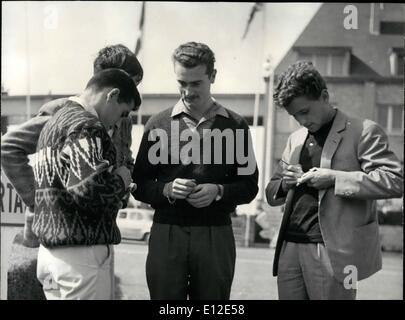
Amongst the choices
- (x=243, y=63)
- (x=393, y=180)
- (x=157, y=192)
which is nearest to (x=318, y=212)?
(x=393, y=180)

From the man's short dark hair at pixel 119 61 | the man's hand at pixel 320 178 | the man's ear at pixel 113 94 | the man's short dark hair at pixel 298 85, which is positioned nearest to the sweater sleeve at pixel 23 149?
the man's short dark hair at pixel 119 61

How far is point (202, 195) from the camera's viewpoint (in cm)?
203

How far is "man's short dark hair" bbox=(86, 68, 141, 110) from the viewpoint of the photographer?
187cm

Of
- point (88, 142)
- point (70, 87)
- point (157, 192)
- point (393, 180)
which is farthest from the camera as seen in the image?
point (70, 87)

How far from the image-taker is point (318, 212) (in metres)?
2.01

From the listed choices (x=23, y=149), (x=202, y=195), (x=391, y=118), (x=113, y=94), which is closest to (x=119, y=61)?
(x=113, y=94)

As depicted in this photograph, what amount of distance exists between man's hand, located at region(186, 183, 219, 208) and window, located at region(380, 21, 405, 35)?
1.07m

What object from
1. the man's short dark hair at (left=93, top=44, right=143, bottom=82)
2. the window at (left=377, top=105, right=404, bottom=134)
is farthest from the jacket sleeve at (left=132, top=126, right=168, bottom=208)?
the window at (left=377, top=105, right=404, bottom=134)

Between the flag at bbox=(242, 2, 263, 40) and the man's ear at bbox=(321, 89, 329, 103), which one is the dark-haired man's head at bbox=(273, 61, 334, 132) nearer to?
the man's ear at bbox=(321, 89, 329, 103)

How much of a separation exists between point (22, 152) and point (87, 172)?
1.86ft

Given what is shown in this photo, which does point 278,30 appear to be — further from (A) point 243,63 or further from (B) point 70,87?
(B) point 70,87

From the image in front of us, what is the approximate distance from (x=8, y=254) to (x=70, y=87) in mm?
Result: 797

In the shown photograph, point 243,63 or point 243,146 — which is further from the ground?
point 243,63

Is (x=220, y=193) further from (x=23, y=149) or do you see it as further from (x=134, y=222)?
(x=23, y=149)
